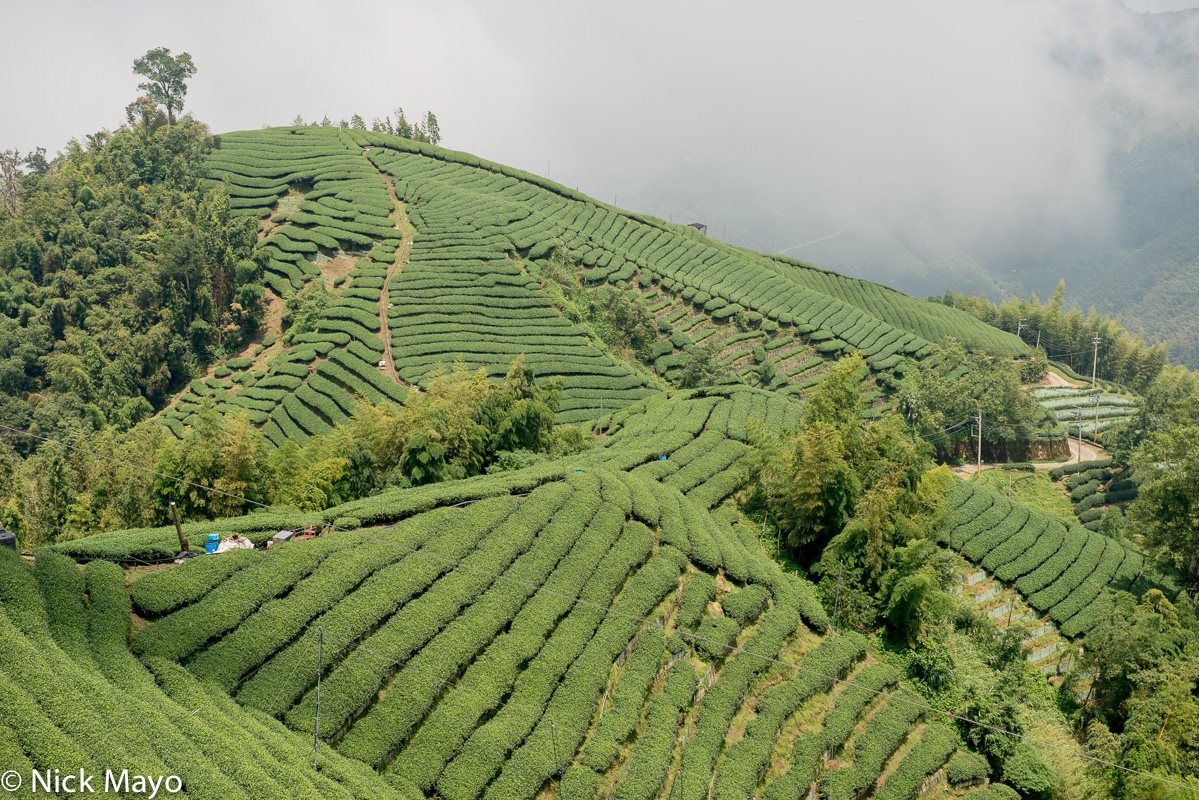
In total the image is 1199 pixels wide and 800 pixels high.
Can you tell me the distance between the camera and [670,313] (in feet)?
212

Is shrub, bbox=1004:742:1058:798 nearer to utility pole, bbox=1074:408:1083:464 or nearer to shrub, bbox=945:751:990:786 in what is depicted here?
shrub, bbox=945:751:990:786

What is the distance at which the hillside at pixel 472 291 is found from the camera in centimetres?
5041

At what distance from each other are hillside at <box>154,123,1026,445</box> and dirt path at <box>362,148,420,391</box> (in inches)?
5.2

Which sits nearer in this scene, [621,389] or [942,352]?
[621,389]

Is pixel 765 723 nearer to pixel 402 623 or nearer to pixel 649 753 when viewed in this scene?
pixel 649 753

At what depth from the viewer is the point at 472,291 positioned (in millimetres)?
58969

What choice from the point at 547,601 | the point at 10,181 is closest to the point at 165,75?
the point at 10,181

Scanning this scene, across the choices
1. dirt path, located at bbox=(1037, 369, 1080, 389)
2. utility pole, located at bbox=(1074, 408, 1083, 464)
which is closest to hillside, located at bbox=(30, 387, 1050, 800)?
utility pole, located at bbox=(1074, 408, 1083, 464)

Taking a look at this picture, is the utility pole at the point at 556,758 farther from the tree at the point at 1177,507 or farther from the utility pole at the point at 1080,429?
the utility pole at the point at 1080,429

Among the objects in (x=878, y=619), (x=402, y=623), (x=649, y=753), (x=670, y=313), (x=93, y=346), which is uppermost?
(x=670, y=313)

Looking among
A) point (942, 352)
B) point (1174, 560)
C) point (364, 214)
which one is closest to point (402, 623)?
point (1174, 560)

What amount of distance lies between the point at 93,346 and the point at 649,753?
5069 cm

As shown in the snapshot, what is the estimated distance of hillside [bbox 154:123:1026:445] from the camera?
5041cm

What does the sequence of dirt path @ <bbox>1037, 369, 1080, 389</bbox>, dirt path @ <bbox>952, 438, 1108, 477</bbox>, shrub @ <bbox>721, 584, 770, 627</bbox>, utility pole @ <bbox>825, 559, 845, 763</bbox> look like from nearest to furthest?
utility pole @ <bbox>825, 559, 845, 763</bbox>
shrub @ <bbox>721, 584, 770, 627</bbox>
dirt path @ <bbox>952, 438, 1108, 477</bbox>
dirt path @ <bbox>1037, 369, 1080, 389</bbox>
